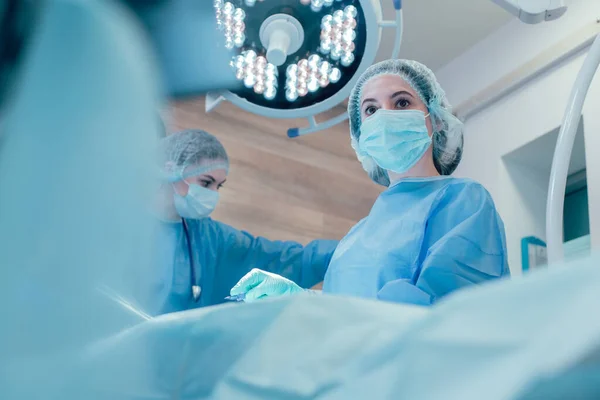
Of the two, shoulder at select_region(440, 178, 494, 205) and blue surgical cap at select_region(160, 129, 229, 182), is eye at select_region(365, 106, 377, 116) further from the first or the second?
blue surgical cap at select_region(160, 129, 229, 182)

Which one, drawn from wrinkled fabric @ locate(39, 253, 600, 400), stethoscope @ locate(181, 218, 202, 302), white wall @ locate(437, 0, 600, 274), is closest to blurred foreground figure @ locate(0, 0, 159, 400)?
wrinkled fabric @ locate(39, 253, 600, 400)

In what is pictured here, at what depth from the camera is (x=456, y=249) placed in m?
1.30

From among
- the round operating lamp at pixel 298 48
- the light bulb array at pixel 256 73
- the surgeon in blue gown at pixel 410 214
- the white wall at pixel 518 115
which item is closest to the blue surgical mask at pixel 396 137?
the surgeon in blue gown at pixel 410 214

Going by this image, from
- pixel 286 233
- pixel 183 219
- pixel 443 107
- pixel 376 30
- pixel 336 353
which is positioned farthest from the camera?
pixel 286 233

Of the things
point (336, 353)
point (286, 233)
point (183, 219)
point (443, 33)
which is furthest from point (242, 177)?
point (336, 353)

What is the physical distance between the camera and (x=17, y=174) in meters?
0.43

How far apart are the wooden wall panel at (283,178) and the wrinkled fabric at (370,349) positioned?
2.19m

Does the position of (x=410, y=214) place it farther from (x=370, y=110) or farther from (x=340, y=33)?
(x=340, y=33)

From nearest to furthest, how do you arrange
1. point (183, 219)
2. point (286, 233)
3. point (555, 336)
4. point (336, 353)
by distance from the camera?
point (555, 336) → point (336, 353) → point (183, 219) → point (286, 233)

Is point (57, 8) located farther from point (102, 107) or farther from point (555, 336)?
point (555, 336)

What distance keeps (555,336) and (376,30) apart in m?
1.31

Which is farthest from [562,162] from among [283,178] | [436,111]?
[283,178]

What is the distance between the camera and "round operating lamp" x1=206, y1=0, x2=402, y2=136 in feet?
5.32

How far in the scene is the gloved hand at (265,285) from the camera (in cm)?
131
